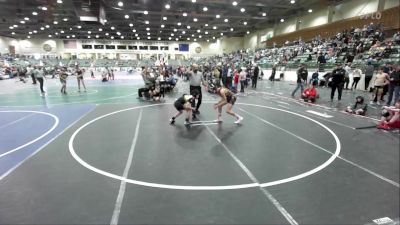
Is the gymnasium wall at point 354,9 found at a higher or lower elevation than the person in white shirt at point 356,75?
higher

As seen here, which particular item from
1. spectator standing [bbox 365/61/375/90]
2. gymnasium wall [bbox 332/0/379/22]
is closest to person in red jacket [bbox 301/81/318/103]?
spectator standing [bbox 365/61/375/90]

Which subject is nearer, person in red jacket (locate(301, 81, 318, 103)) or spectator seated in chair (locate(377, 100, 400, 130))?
spectator seated in chair (locate(377, 100, 400, 130))

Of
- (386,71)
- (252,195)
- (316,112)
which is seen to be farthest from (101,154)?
(386,71)

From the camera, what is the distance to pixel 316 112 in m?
10.5

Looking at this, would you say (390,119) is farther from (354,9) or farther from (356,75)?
(354,9)

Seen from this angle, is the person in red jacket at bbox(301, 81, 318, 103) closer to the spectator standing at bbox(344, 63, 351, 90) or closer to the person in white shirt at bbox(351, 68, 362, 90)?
the spectator standing at bbox(344, 63, 351, 90)

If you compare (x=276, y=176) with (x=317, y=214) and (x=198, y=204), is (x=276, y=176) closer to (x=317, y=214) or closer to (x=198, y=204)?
(x=317, y=214)

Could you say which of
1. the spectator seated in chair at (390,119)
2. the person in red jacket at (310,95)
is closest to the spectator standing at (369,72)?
the person in red jacket at (310,95)

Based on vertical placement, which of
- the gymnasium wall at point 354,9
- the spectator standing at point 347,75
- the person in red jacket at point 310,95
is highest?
the gymnasium wall at point 354,9

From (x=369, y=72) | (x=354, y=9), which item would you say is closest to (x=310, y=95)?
(x=369, y=72)

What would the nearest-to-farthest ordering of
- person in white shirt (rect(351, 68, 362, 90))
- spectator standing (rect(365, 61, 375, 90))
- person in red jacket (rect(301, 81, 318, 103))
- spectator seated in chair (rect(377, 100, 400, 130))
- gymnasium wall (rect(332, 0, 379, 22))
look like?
spectator seated in chair (rect(377, 100, 400, 130)), person in red jacket (rect(301, 81, 318, 103)), spectator standing (rect(365, 61, 375, 90)), person in white shirt (rect(351, 68, 362, 90)), gymnasium wall (rect(332, 0, 379, 22))

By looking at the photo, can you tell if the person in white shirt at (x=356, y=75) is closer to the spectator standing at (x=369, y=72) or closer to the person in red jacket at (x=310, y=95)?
the spectator standing at (x=369, y=72)

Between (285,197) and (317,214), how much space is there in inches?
21.3

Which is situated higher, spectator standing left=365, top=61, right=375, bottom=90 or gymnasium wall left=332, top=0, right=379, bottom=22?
gymnasium wall left=332, top=0, right=379, bottom=22
